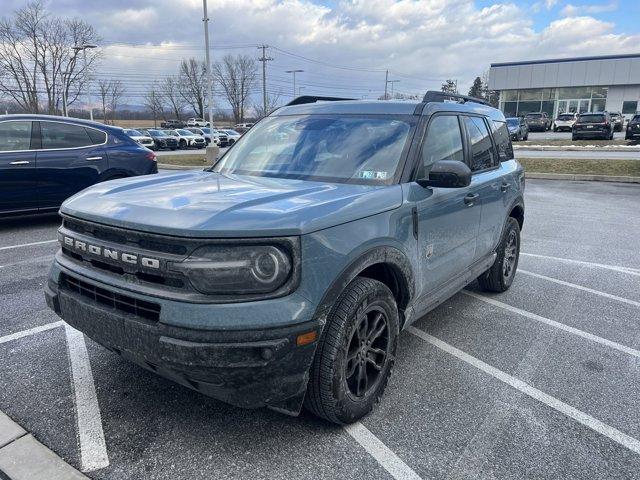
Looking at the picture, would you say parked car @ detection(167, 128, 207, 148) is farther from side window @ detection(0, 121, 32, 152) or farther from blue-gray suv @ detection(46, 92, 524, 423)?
blue-gray suv @ detection(46, 92, 524, 423)

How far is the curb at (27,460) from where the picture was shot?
2.36 meters

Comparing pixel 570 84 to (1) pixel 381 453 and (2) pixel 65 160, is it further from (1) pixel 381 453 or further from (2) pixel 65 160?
(1) pixel 381 453

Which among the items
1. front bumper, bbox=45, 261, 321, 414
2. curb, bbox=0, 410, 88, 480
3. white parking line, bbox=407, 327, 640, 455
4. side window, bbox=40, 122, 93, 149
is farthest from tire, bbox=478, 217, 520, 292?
side window, bbox=40, 122, 93, 149

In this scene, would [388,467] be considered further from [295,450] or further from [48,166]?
[48,166]

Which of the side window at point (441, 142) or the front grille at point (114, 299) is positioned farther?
the side window at point (441, 142)

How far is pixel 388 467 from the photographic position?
247 cm

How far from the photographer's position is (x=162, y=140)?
37.1 metres

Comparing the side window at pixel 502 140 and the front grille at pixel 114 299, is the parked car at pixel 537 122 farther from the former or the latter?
the front grille at pixel 114 299

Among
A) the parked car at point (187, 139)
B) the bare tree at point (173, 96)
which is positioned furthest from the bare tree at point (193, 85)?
the parked car at point (187, 139)

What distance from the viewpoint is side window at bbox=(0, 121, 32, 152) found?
7188 millimetres

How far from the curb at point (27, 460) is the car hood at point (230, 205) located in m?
1.21

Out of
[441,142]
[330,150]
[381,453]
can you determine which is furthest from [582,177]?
[381,453]

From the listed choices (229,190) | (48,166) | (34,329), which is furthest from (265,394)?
(48,166)

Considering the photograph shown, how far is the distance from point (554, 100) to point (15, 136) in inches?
2502
